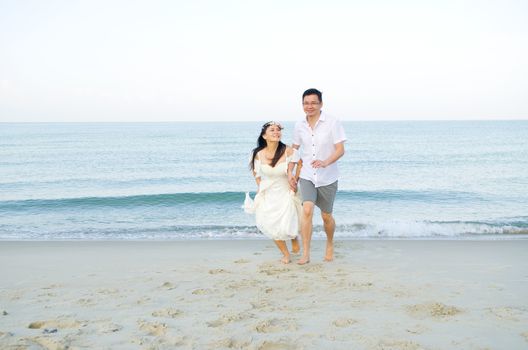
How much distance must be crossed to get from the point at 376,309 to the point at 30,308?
120 inches

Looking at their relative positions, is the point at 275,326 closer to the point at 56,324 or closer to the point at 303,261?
the point at 56,324

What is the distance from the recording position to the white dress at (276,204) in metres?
5.62

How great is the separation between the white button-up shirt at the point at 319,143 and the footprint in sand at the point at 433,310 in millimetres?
1990

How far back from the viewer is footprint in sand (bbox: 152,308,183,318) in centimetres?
378

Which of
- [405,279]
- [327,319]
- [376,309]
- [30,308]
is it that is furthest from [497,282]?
[30,308]

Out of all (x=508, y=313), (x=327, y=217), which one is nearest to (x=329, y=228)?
(x=327, y=217)

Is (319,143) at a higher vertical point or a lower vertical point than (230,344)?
higher

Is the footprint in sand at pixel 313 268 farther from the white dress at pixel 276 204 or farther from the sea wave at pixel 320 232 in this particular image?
the sea wave at pixel 320 232

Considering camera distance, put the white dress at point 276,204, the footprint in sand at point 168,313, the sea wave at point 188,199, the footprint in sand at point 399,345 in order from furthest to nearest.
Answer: the sea wave at point 188,199 → the white dress at point 276,204 → the footprint in sand at point 168,313 → the footprint in sand at point 399,345

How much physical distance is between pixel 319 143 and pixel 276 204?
3.12ft

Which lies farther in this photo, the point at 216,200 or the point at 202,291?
the point at 216,200

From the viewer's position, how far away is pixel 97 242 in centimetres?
789

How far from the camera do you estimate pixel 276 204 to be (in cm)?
570

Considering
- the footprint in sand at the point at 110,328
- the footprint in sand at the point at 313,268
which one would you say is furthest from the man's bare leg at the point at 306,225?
the footprint in sand at the point at 110,328
